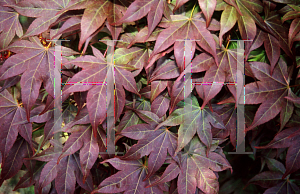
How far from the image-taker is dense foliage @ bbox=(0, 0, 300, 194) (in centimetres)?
65

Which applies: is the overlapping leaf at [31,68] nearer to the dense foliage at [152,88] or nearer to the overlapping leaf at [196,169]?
the dense foliage at [152,88]

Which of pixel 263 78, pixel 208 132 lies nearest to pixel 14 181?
pixel 208 132

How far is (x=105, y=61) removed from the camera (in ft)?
2.21

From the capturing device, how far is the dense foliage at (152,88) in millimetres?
646

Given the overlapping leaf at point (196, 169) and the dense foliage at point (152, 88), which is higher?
the dense foliage at point (152, 88)

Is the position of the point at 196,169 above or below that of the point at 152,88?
below

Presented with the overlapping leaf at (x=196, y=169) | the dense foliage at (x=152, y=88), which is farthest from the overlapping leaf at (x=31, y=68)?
the overlapping leaf at (x=196, y=169)

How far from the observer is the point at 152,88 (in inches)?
27.5

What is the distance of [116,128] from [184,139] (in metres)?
0.24

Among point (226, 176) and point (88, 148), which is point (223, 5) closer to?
point (88, 148)

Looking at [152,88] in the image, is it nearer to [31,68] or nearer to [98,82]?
[98,82]

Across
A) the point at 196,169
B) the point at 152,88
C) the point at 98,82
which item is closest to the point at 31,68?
the point at 98,82

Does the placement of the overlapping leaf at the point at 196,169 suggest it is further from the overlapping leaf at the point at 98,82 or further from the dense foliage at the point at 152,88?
the overlapping leaf at the point at 98,82

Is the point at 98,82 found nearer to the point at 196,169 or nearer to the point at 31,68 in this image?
the point at 31,68
